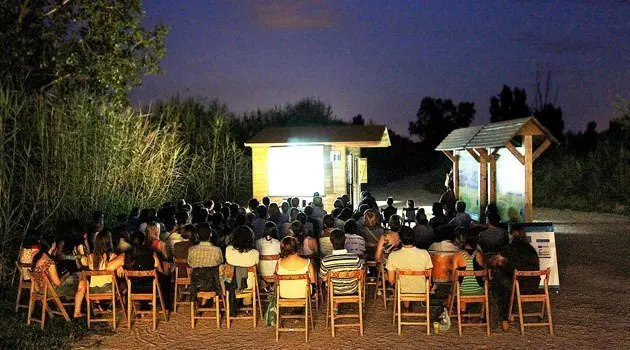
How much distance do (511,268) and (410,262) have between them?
3.58 feet

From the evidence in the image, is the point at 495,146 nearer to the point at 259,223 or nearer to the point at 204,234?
the point at 259,223

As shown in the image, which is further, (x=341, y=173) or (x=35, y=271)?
(x=341, y=173)

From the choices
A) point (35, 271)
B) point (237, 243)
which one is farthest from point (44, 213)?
point (237, 243)

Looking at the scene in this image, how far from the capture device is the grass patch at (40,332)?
6.20 m

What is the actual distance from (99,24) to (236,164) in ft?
21.6

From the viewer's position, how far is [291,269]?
6473 mm

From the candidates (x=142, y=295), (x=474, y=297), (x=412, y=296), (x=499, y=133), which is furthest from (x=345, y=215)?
(x=142, y=295)

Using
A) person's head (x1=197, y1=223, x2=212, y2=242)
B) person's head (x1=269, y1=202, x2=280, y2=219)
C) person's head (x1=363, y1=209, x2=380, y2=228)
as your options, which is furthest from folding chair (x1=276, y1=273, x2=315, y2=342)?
person's head (x1=269, y1=202, x2=280, y2=219)

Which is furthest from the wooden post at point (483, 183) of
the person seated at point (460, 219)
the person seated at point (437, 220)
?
the person seated at point (437, 220)

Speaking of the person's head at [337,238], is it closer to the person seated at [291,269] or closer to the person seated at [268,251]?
the person seated at [291,269]

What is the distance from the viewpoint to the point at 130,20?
12570 mm

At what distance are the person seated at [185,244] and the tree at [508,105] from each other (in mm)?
37036

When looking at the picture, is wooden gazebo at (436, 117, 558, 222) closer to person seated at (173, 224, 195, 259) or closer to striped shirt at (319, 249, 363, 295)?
striped shirt at (319, 249, 363, 295)

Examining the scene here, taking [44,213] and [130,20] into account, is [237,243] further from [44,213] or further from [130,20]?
[130,20]
